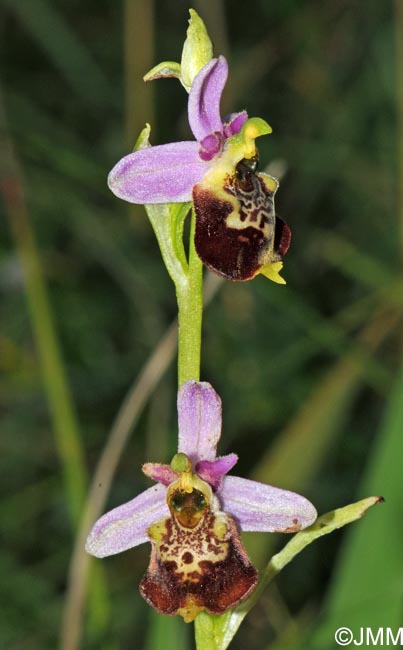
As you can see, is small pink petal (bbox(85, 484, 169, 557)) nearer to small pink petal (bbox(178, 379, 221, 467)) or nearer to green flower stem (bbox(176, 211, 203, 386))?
small pink petal (bbox(178, 379, 221, 467))

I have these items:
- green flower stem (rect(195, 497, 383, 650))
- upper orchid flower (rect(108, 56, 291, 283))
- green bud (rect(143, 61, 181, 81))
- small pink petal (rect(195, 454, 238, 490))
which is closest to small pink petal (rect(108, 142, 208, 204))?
Result: upper orchid flower (rect(108, 56, 291, 283))

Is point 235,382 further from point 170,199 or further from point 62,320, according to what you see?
point 170,199

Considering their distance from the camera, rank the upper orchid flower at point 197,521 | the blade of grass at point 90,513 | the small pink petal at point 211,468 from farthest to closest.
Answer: the blade of grass at point 90,513 → the small pink petal at point 211,468 → the upper orchid flower at point 197,521

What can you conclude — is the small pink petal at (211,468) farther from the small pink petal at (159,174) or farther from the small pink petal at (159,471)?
the small pink petal at (159,174)

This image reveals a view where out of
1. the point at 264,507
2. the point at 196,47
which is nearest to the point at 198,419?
the point at 264,507

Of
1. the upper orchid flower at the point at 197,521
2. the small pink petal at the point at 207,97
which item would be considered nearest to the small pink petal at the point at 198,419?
the upper orchid flower at the point at 197,521

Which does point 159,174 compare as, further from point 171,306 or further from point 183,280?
point 171,306
